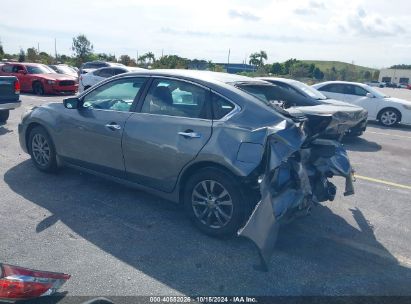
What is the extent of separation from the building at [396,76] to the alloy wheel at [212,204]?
363 ft

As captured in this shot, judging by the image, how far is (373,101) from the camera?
12133 millimetres

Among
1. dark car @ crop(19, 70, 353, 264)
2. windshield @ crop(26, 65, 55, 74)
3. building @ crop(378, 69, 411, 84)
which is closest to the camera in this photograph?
dark car @ crop(19, 70, 353, 264)

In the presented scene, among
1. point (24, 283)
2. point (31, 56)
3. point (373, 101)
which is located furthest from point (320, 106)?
point (31, 56)

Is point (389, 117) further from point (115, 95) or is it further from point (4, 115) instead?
point (4, 115)

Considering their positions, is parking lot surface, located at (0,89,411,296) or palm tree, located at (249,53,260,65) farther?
palm tree, located at (249,53,260,65)

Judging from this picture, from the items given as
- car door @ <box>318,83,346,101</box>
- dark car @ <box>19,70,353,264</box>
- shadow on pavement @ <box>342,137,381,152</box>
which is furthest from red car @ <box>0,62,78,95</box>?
shadow on pavement @ <box>342,137,381,152</box>

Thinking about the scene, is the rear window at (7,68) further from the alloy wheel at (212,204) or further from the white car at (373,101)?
the alloy wheel at (212,204)

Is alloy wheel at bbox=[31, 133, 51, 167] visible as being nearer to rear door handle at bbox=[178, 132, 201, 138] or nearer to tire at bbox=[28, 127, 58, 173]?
tire at bbox=[28, 127, 58, 173]

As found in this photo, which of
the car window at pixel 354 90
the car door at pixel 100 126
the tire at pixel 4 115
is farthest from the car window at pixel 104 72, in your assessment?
the car door at pixel 100 126

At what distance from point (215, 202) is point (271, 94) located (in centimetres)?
179

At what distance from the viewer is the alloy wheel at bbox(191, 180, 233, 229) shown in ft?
11.7

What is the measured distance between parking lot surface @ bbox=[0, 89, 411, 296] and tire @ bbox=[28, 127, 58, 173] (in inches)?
6.4

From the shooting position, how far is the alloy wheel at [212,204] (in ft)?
11.7

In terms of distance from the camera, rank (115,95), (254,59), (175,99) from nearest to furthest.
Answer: (175,99) → (115,95) → (254,59)
